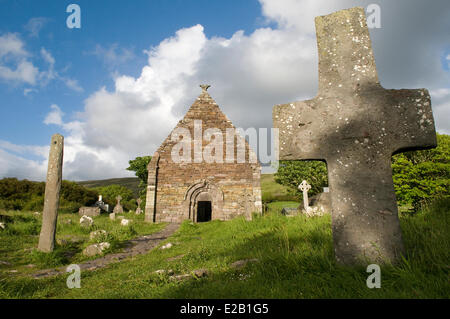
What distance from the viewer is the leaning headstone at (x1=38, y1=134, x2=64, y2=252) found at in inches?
262

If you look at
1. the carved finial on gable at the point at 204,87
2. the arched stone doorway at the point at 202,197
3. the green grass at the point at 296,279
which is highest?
the carved finial on gable at the point at 204,87

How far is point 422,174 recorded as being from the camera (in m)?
11.2

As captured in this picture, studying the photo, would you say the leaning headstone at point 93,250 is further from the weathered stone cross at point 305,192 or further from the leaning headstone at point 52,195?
the weathered stone cross at point 305,192

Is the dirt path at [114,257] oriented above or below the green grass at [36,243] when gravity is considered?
below

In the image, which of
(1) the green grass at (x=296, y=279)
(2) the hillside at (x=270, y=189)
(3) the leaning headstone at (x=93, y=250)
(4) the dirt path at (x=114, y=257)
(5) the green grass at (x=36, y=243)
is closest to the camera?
(1) the green grass at (x=296, y=279)

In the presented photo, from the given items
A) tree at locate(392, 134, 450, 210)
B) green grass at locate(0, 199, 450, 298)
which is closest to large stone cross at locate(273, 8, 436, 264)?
green grass at locate(0, 199, 450, 298)

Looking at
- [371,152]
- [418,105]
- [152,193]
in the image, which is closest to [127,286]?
[371,152]

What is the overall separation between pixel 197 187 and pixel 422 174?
11.9 m

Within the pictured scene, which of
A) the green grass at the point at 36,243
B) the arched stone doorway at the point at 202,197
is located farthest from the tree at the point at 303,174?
the green grass at the point at 36,243

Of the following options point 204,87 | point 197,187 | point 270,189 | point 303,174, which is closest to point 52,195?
point 197,187

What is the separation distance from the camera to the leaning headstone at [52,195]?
6.65 metres

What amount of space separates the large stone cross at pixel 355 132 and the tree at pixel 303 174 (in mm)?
28442

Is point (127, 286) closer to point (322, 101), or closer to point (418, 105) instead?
point (322, 101)
